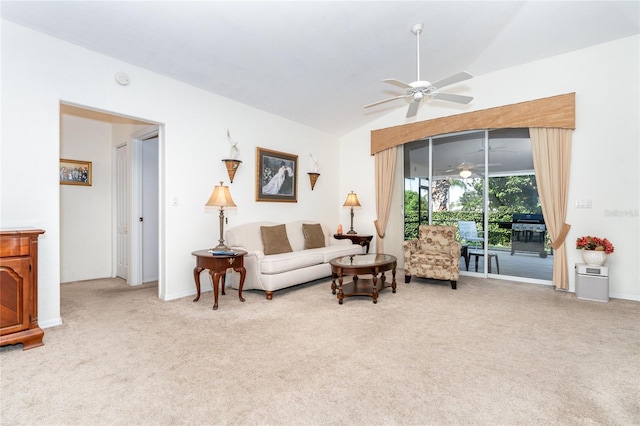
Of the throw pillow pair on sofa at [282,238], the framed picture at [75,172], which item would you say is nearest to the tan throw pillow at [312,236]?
the throw pillow pair on sofa at [282,238]

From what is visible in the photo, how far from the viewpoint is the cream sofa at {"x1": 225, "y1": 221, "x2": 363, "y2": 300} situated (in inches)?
159

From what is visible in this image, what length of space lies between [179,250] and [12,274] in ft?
5.70

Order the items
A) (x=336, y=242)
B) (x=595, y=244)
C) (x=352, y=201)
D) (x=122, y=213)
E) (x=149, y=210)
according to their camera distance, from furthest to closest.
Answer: (x=352, y=201), (x=336, y=242), (x=122, y=213), (x=149, y=210), (x=595, y=244)

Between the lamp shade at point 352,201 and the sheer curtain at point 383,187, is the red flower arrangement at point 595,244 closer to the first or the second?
the sheer curtain at point 383,187

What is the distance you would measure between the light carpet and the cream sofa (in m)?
0.43

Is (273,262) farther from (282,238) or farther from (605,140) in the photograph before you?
(605,140)

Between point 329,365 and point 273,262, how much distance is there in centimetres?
194

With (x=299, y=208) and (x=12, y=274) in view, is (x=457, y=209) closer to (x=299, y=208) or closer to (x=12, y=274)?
(x=299, y=208)

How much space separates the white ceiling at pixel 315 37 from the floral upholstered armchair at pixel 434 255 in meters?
2.42

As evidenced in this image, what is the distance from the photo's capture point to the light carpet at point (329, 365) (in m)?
1.77

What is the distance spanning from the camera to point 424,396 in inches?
75.9

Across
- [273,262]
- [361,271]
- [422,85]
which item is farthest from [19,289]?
[422,85]

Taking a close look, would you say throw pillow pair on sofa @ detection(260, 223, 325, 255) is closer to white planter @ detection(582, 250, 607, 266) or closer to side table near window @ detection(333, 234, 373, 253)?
side table near window @ detection(333, 234, 373, 253)

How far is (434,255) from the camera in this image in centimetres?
472
